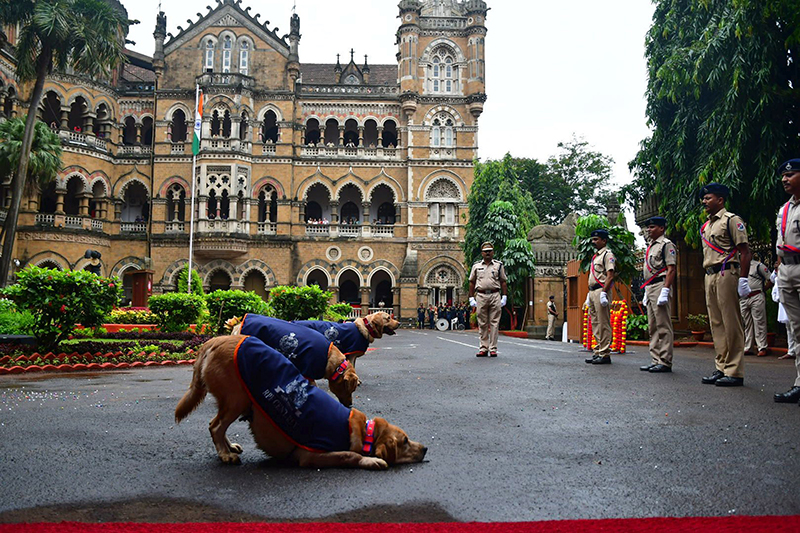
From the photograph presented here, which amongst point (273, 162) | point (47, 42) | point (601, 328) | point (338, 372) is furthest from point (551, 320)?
point (273, 162)

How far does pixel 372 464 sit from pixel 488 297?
778cm

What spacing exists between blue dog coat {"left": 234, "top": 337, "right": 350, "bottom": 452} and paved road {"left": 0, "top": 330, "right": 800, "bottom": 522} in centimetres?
20

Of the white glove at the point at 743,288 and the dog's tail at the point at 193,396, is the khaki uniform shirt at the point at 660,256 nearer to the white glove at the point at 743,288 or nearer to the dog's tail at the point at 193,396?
the white glove at the point at 743,288

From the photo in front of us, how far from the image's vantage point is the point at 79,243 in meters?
34.2

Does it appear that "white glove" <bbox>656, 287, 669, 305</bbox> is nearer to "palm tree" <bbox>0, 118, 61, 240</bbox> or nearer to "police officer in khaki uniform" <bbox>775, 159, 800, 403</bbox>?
"police officer in khaki uniform" <bbox>775, 159, 800, 403</bbox>

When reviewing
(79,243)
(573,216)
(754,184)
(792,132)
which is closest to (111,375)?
(754,184)

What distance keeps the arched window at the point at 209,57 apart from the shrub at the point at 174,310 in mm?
23380

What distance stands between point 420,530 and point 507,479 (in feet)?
3.08

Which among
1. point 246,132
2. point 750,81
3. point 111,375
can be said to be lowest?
point 111,375

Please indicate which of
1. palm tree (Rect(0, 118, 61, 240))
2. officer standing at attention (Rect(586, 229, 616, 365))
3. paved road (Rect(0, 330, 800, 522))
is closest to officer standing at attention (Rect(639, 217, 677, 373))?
officer standing at attention (Rect(586, 229, 616, 365))

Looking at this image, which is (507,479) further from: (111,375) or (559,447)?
(111,375)

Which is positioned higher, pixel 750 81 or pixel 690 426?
pixel 750 81

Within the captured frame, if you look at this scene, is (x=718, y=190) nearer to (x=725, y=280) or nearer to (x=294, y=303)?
(x=725, y=280)

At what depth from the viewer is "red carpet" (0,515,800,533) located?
277 cm
